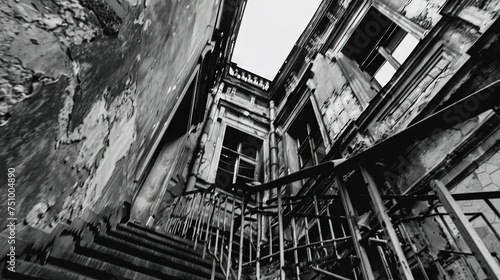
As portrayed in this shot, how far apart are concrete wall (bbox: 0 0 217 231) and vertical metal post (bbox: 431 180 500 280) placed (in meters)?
2.01

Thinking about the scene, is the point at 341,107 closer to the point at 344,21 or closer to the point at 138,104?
the point at 344,21

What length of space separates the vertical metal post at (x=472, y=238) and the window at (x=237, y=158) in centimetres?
588

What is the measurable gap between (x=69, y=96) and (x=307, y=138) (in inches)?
274

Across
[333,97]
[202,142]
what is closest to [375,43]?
[333,97]

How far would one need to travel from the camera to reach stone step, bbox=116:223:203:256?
285cm

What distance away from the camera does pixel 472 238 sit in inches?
44.7

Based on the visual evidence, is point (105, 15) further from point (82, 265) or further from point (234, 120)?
point (234, 120)

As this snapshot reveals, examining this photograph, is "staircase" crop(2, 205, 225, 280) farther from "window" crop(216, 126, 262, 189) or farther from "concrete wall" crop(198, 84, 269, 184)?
"concrete wall" crop(198, 84, 269, 184)

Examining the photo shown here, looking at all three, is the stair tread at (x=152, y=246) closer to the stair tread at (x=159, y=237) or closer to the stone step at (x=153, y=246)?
the stone step at (x=153, y=246)

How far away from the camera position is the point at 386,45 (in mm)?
5977

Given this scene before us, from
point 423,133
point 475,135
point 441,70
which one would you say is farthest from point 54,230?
point 441,70

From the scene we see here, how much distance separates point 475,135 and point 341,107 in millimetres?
3219

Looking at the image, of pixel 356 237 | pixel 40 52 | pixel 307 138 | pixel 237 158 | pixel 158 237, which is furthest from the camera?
pixel 237 158

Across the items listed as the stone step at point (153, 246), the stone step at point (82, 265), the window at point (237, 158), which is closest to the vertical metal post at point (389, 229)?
the stone step at point (82, 265)
